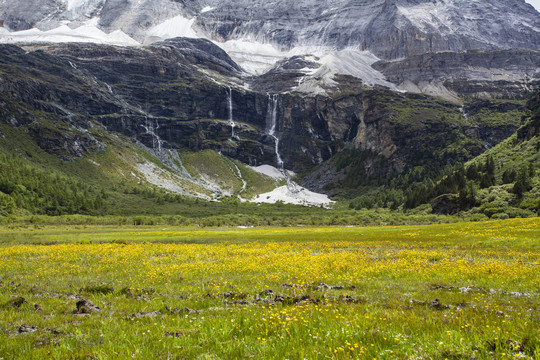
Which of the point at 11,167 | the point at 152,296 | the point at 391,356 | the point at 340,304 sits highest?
the point at 391,356

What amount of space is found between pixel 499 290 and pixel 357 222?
3805 inches

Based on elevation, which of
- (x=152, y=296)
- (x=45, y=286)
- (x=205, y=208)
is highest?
(x=152, y=296)

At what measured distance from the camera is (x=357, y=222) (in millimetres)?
106812

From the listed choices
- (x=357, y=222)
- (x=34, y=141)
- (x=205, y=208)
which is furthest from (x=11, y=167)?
(x=357, y=222)

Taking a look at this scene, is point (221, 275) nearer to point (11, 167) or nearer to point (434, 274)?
point (434, 274)

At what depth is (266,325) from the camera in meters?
7.73

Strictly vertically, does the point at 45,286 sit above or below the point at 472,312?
below

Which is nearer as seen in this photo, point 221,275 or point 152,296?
point 152,296

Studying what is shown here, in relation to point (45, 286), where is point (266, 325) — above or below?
above

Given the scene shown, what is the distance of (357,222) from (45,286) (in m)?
99.8

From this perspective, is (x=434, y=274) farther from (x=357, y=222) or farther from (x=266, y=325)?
(x=357, y=222)

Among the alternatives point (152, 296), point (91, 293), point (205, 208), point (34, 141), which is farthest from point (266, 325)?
point (34, 141)

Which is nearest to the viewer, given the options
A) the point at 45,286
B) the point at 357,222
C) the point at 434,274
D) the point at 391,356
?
the point at 391,356

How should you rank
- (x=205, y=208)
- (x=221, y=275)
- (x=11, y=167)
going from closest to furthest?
(x=221, y=275) → (x=11, y=167) → (x=205, y=208)
